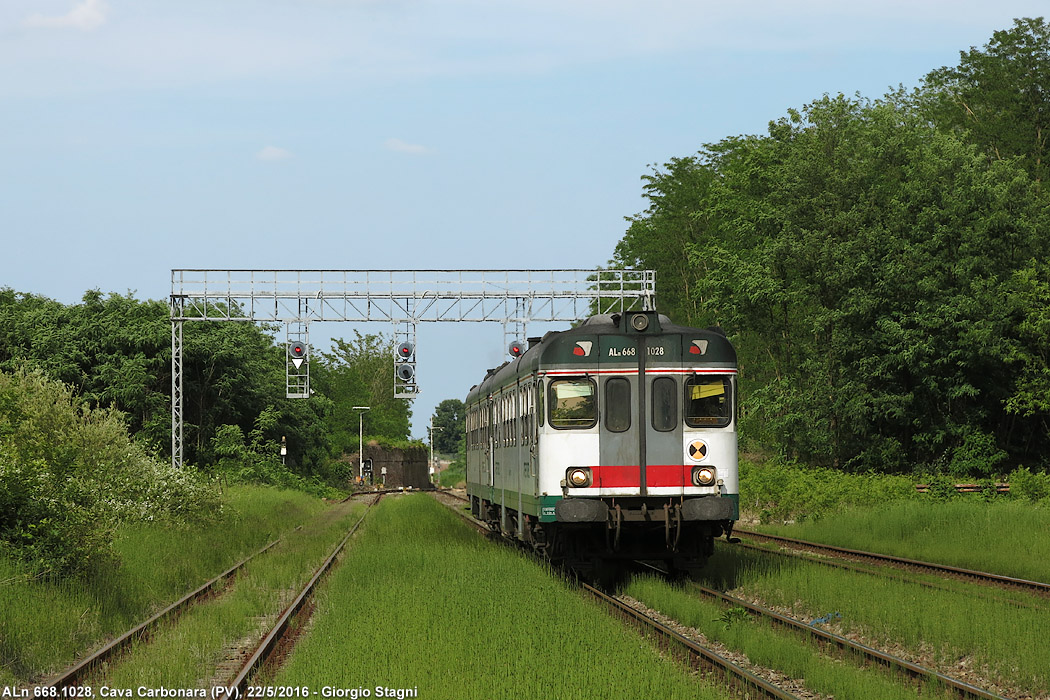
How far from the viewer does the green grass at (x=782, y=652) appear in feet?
32.8

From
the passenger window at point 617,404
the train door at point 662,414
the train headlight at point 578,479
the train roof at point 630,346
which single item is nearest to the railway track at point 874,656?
the train door at point 662,414

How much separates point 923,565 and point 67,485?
12924 mm

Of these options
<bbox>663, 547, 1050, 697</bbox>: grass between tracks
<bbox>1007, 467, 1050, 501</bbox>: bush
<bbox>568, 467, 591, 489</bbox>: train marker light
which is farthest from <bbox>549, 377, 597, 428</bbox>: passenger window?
<bbox>1007, 467, 1050, 501</bbox>: bush

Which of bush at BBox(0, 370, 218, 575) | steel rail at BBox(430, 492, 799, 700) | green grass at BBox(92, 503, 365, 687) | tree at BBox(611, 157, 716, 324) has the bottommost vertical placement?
green grass at BBox(92, 503, 365, 687)

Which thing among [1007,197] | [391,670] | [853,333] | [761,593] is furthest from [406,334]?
[391,670]

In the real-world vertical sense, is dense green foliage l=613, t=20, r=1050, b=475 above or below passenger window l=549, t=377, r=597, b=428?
above

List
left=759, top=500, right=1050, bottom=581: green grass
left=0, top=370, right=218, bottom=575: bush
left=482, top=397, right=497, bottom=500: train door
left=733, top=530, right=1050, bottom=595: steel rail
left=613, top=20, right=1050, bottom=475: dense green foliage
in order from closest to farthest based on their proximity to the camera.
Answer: left=0, top=370, right=218, bottom=575: bush < left=733, top=530, right=1050, bottom=595: steel rail < left=759, top=500, right=1050, bottom=581: green grass < left=482, top=397, right=497, bottom=500: train door < left=613, top=20, right=1050, bottom=475: dense green foliage

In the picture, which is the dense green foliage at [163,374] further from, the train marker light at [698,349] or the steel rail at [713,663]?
the steel rail at [713,663]

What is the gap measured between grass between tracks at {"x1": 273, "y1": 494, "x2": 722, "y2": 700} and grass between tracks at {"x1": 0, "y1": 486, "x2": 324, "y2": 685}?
92.2 inches

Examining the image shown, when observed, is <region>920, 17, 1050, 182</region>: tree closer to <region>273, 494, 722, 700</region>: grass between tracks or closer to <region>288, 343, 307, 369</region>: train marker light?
<region>288, 343, 307, 369</region>: train marker light

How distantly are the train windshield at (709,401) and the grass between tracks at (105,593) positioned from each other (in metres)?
7.80

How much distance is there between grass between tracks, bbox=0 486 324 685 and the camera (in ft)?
40.6

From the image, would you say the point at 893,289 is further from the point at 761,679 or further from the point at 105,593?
the point at 761,679

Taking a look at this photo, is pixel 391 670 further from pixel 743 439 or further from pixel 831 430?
pixel 743 439
